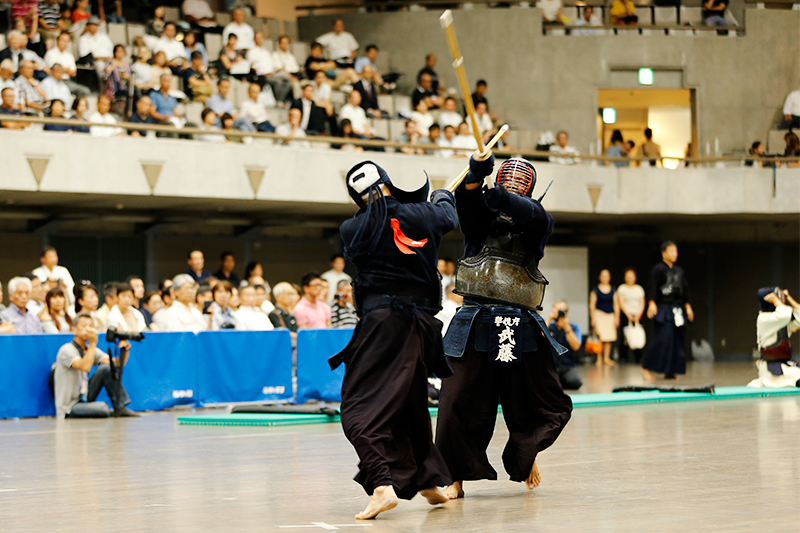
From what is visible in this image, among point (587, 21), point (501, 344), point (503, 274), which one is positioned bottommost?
point (501, 344)

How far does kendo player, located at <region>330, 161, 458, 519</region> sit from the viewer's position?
568cm

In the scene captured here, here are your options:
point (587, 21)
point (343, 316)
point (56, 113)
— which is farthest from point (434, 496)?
point (587, 21)

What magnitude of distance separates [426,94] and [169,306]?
30.0 feet

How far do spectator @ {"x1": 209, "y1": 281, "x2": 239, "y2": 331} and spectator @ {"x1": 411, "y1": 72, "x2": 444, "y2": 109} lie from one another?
8.58 meters

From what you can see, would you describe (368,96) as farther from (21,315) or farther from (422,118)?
(21,315)

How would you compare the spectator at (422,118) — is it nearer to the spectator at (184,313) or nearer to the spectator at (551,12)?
the spectator at (551,12)

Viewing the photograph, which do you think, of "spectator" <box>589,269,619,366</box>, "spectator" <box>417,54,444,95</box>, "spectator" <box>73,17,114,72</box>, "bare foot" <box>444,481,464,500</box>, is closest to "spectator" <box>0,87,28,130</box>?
"spectator" <box>73,17,114,72</box>

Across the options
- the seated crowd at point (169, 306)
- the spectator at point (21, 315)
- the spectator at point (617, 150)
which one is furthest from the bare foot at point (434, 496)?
the spectator at point (617, 150)

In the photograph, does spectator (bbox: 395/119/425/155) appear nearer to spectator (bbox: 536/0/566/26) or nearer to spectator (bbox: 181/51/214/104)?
spectator (bbox: 181/51/214/104)

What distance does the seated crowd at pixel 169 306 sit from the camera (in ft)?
40.1

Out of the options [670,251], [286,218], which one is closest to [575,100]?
[286,218]

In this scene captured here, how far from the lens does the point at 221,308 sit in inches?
541

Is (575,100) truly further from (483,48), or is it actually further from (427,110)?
(427,110)

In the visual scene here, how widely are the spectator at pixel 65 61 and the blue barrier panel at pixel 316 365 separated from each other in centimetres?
654
